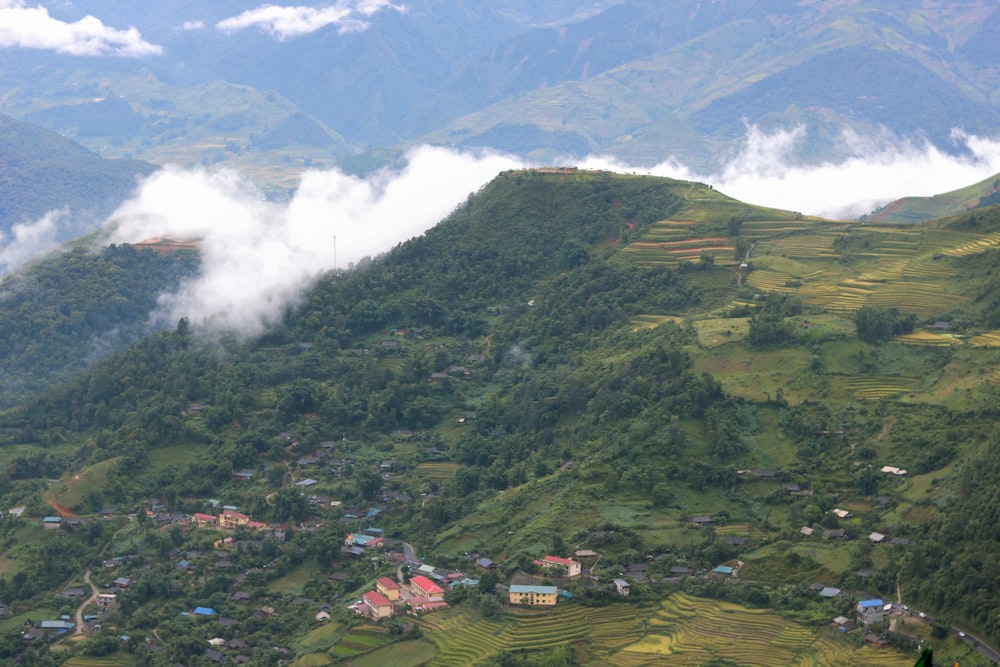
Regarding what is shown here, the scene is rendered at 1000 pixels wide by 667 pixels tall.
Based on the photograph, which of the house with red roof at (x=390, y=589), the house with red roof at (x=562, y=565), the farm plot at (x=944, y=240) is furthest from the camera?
the farm plot at (x=944, y=240)

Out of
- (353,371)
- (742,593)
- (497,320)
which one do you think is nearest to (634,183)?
(497,320)

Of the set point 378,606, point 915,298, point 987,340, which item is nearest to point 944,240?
point 915,298

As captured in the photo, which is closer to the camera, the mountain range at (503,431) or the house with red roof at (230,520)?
the mountain range at (503,431)

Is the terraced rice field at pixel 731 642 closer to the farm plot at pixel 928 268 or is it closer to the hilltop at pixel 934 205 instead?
the farm plot at pixel 928 268

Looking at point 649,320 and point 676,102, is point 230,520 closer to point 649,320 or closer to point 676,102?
point 649,320

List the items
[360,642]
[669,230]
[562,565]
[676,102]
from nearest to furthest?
[360,642] < [562,565] < [669,230] < [676,102]

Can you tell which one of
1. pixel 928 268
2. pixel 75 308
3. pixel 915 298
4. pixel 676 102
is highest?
pixel 676 102

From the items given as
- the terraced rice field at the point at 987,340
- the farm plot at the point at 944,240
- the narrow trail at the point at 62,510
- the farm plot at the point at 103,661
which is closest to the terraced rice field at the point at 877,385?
the terraced rice field at the point at 987,340
